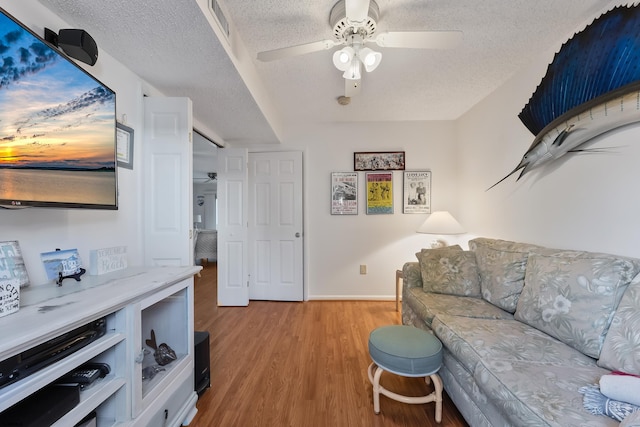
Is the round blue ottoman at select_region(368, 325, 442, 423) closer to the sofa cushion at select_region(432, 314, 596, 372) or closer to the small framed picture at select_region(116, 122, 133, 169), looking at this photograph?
the sofa cushion at select_region(432, 314, 596, 372)

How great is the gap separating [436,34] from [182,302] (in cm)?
202

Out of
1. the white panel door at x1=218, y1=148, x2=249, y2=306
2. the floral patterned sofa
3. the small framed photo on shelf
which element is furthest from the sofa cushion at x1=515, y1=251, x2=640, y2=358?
the white panel door at x1=218, y1=148, x2=249, y2=306

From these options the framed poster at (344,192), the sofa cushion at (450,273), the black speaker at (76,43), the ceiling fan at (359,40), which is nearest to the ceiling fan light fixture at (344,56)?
the ceiling fan at (359,40)

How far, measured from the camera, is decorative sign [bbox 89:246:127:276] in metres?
1.20

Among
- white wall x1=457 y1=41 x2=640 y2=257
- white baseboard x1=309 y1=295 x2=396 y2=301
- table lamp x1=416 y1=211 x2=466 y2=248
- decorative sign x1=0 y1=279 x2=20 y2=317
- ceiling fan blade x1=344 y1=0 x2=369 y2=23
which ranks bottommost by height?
white baseboard x1=309 y1=295 x2=396 y2=301

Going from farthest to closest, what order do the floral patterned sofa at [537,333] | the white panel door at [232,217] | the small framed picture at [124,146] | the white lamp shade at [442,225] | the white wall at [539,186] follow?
the white panel door at [232,217] < the white lamp shade at [442,225] < the small framed picture at [124,146] < the white wall at [539,186] < the floral patterned sofa at [537,333]

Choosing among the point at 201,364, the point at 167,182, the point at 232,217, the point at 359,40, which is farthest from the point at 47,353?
the point at 232,217

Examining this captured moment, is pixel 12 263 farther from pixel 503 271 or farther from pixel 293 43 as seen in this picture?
pixel 503 271

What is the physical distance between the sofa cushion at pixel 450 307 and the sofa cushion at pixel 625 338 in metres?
0.52

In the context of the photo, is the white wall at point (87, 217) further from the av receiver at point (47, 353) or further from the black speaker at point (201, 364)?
the black speaker at point (201, 364)

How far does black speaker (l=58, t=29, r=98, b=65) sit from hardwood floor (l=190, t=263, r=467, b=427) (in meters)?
1.96

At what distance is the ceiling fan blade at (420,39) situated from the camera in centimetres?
126

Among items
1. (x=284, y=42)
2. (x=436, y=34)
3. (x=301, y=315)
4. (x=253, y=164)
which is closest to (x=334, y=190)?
(x=253, y=164)

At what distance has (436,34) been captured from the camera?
127cm
